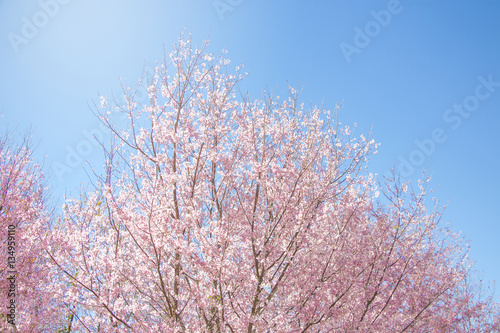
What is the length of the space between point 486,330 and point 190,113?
53.3 feet

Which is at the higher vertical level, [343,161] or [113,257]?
[343,161]

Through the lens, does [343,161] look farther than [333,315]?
Yes

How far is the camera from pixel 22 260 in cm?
862

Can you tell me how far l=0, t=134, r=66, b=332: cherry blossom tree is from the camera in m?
7.65

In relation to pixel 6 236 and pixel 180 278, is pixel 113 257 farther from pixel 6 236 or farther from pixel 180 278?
pixel 6 236

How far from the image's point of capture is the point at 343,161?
7.68m

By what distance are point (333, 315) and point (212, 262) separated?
2.73 metres

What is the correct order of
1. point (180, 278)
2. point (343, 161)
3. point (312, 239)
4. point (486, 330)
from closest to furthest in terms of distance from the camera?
1. point (180, 278)
2. point (312, 239)
3. point (343, 161)
4. point (486, 330)

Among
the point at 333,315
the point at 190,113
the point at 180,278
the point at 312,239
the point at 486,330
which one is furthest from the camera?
the point at 486,330

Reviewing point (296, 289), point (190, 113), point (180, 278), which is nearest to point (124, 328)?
point (180, 278)

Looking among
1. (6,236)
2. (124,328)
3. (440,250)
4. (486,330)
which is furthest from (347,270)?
(486,330)

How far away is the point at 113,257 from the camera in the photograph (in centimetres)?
554

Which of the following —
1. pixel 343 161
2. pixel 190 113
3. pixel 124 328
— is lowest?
pixel 124 328

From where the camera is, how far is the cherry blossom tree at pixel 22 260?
25.1 ft
